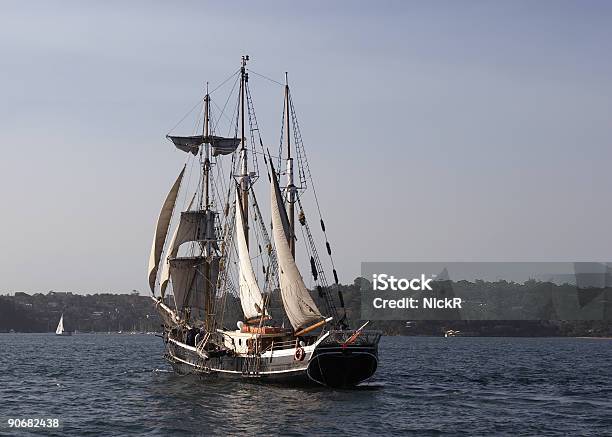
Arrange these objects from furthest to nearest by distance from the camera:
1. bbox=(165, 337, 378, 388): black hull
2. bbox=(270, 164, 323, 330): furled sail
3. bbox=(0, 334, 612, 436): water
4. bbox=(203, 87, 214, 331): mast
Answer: bbox=(203, 87, 214, 331): mast
bbox=(270, 164, 323, 330): furled sail
bbox=(165, 337, 378, 388): black hull
bbox=(0, 334, 612, 436): water

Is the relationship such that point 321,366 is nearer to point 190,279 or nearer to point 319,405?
point 319,405

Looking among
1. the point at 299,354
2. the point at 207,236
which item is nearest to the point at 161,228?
the point at 207,236

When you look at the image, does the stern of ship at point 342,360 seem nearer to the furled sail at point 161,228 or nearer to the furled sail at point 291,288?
the furled sail at point 291,288

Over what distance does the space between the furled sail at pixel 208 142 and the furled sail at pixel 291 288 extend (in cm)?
2691

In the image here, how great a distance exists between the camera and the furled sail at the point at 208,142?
97312mm

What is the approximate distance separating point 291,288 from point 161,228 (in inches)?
1069

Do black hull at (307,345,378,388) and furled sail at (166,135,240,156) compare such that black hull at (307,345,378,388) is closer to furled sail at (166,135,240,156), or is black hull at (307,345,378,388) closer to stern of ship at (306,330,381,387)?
stern of ship at (306,330,381,387)

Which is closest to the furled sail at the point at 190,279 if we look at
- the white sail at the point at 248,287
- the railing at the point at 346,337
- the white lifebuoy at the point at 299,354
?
the white sail at the point at 248,287

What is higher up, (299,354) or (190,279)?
(190,279)

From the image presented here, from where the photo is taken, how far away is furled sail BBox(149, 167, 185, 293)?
9340cm

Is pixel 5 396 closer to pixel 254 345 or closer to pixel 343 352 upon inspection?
pixel 254 345

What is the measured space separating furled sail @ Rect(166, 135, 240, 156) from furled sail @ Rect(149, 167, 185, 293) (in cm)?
536

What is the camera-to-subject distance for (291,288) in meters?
70.8

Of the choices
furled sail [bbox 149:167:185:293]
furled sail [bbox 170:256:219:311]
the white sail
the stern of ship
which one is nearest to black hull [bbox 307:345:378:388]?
the stern of ship
